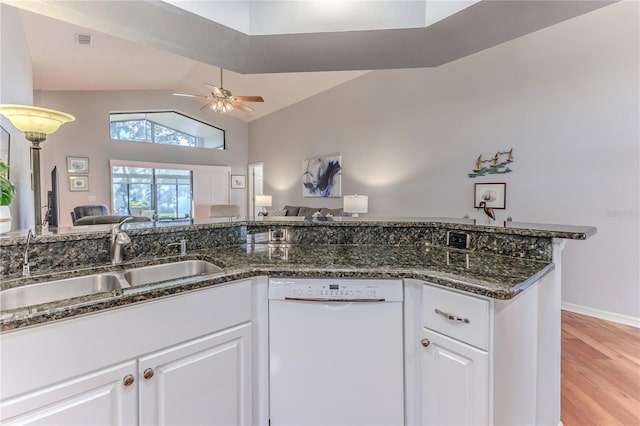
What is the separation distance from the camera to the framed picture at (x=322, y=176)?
5.56m

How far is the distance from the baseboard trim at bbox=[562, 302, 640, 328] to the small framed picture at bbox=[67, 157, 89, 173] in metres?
8.27

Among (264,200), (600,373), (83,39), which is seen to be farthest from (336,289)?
Result: (264,200)

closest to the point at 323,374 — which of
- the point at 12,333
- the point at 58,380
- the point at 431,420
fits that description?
the point at 431,420

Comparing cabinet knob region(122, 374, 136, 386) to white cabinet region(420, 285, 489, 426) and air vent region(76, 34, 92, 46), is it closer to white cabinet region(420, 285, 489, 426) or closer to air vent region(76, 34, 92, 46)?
white cabinet region(420, 285, 489, 426)

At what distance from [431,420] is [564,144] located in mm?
3077

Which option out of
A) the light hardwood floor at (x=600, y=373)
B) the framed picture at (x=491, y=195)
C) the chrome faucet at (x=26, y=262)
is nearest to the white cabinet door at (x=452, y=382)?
the light hardwood floor at (x=600, y=373)

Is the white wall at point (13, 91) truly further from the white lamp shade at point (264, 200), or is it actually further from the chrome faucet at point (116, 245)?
the white lamp shade at point (264, 200)

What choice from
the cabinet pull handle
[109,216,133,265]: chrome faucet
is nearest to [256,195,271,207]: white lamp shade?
[109,216,133,265]: chrome faucet

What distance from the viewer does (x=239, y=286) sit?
1.29 metres

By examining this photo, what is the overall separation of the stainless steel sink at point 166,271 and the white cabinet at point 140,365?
24 cm

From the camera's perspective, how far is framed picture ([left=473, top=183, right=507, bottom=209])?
3.41m

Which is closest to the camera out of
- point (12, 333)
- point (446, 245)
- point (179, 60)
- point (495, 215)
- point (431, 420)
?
point (12, 333)

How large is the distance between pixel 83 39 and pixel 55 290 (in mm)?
3988

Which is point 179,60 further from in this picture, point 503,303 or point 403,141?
point 503,303
